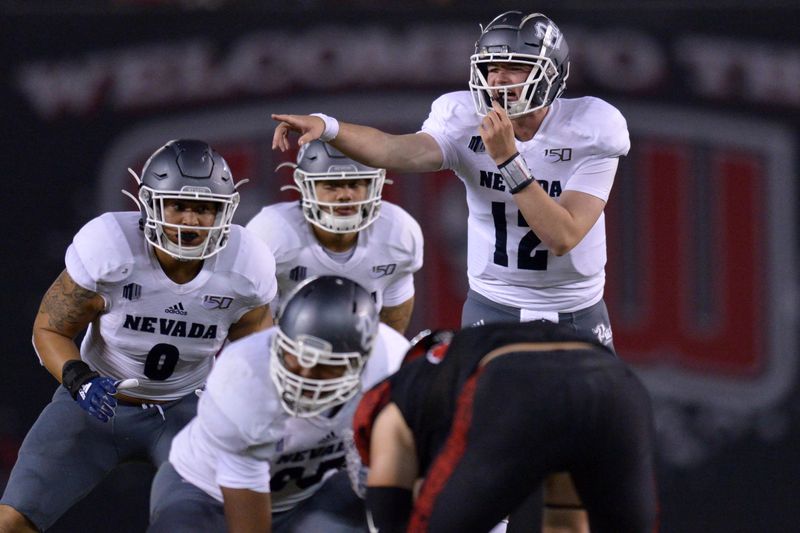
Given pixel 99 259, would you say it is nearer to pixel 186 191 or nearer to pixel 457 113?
pixel 186 191

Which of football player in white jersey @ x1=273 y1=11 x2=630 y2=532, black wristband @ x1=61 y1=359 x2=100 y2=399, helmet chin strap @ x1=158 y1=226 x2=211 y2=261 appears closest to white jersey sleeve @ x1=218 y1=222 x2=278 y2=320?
Result: helmet chin strap @ x1=158 y1=226 x2=211 y2=261

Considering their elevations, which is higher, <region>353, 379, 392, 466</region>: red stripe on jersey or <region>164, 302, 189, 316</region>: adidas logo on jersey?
<region>353, 379, 392, 466</region>: red stripe on jersey

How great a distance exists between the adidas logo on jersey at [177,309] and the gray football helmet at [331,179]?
0.66 m

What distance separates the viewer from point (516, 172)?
3703mm

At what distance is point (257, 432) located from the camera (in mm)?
3254

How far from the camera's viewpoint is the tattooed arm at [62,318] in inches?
155

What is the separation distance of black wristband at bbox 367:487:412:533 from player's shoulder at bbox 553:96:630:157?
4.71 feet

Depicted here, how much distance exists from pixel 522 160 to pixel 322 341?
3.01ft

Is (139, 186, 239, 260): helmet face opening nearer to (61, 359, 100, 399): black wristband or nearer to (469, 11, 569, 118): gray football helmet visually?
(61, 359, 100, 399): black wristband

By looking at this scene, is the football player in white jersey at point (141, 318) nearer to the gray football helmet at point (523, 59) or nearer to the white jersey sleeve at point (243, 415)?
the white jersey sleeve at point (243, 415)

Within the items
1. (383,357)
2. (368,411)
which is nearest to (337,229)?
(383,357)

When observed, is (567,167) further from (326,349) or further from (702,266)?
(702,266)

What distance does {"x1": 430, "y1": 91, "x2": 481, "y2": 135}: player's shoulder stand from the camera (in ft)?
13.3

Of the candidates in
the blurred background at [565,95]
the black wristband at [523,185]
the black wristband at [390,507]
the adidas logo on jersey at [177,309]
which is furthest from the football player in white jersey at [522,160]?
the blurred background at [565,95]
